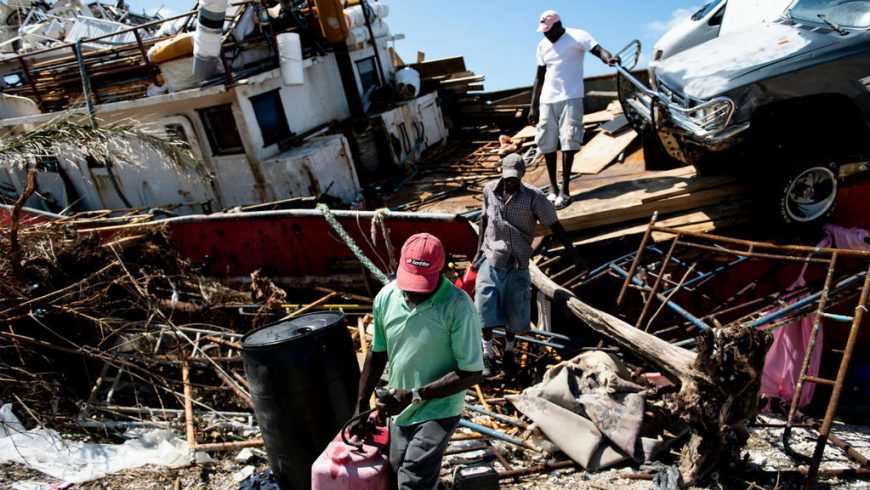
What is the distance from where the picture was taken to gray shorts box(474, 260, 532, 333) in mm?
5309

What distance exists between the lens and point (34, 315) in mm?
6090

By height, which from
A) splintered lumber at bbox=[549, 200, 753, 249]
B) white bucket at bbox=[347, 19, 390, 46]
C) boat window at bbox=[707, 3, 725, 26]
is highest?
white bucket at bbox=[347, 19, 390, 46]

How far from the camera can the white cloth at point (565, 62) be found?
21.8 feet

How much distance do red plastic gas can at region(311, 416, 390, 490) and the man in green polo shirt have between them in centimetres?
9

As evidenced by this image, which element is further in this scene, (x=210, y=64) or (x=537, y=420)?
(x=210, y=64)

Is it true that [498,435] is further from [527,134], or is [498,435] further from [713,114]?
[527,134]

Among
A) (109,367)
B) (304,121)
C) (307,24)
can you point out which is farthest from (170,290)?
(307,24)

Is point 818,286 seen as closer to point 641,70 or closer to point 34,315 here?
point 34,315

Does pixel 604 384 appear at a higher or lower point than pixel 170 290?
lower

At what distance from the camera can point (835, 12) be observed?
610 centimetres

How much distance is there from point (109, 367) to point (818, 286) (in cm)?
755

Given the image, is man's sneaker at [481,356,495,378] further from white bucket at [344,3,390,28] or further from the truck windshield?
white bucket at [344,3,390,28]

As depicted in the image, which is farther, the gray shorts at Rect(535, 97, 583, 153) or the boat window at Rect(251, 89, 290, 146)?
the boat window at Rect(251, 89, 290, 146)

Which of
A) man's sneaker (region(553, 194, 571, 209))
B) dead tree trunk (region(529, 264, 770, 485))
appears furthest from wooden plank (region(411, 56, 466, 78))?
dead tree trunk (region(529, 264, 770, 485))
